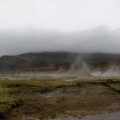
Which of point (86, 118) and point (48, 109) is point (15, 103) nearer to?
point (48, 109)

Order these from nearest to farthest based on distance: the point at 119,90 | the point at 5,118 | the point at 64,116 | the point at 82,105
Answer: the point at 5,118 → the point at 64,116 → the point at 82,105 → the point at 119,90

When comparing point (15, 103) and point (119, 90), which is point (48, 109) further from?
point (119, 90)

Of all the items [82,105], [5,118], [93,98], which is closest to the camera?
[5,118]

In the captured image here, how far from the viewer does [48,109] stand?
3722 centimetres

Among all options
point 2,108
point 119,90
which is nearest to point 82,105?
point 2,108

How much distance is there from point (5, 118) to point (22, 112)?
3.73 meters

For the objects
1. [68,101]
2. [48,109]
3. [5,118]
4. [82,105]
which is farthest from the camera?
[68,101]

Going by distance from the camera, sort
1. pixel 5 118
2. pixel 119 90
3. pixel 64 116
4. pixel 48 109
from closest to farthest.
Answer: pixel 5 118, pixel 64 116, pixel 48 109, pixel 119 90

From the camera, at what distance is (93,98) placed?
4688 cm

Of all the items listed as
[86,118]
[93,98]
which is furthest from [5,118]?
[93,98]

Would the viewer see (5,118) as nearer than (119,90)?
Yes

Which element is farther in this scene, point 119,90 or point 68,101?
point 119,90

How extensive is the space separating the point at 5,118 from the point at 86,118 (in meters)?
A: 7.83

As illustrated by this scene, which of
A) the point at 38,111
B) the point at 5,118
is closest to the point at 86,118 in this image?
the point at 38,111
